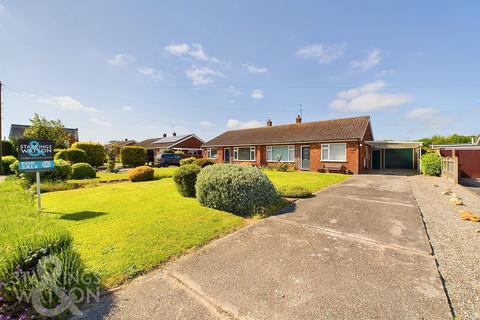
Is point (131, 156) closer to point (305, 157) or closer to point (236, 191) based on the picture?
point (305, 157)

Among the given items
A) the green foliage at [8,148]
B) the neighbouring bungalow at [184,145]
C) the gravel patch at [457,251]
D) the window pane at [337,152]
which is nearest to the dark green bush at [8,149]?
the green foliage at [8,148]

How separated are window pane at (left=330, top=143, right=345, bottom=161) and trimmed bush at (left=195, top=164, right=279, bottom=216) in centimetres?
1365

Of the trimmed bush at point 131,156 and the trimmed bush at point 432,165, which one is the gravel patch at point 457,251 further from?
the trimmed bush at point 131,156

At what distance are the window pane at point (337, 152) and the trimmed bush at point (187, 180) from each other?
563 inches

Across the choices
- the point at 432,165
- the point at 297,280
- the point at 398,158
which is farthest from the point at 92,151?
the point at 398,158

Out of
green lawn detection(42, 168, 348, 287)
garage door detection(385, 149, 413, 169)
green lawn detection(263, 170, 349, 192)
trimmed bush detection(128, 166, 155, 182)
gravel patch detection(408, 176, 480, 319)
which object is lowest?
gravel patch detection(408, 176, 480, 319)

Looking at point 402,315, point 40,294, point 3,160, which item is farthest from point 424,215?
point 3,160

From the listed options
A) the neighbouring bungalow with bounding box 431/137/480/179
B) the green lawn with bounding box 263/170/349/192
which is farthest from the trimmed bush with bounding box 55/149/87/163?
the neighbouring bungalow with bounding box 431/137/480/179

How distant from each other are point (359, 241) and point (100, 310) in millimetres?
4527

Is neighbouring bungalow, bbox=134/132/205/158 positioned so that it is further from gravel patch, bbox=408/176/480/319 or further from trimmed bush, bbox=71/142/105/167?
gravel patch, bbox=408/176/480/319

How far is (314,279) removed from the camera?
3221 millimetres

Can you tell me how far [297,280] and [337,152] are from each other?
57.7 ft

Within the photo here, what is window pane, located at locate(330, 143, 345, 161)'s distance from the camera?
18.6 metres

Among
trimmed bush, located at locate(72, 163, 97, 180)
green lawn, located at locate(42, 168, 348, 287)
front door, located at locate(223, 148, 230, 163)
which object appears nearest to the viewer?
green lawn, located at locate(42, 168, 348, 287)
